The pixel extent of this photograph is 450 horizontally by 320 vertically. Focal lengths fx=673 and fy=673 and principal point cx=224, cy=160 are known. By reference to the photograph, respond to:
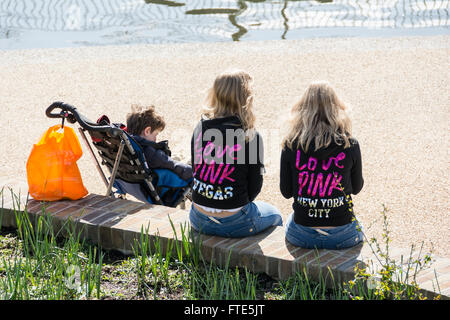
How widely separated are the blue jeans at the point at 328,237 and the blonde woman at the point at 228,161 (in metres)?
0.31

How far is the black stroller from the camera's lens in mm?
4367

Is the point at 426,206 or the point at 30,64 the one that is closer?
the point at 426,206

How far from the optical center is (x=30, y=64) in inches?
385

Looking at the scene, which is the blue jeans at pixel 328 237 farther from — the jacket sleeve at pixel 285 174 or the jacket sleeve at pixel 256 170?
the jacket sleeve at pixel 256 170

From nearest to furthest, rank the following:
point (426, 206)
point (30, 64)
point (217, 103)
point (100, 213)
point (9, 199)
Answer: point (217, 103) < point (100, 213) < point (9, 199) < point (426, 206) < point (30, 64)

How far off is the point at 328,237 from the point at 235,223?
1.82 feet

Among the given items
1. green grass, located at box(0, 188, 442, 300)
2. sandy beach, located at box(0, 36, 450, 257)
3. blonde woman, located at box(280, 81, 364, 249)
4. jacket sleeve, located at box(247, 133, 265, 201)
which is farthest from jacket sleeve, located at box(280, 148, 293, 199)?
sandy beach, located at box(0, 36, 450, 257)

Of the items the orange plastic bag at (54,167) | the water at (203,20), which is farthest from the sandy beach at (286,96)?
the water at (203,20)

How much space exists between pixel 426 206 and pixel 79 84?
202 inches

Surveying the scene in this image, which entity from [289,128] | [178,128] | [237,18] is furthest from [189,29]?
[289,128]

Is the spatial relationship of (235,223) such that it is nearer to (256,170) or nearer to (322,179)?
(256,170)

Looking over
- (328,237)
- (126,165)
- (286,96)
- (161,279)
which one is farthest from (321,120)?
(286,96)

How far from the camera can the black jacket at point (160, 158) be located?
455 centimetres
